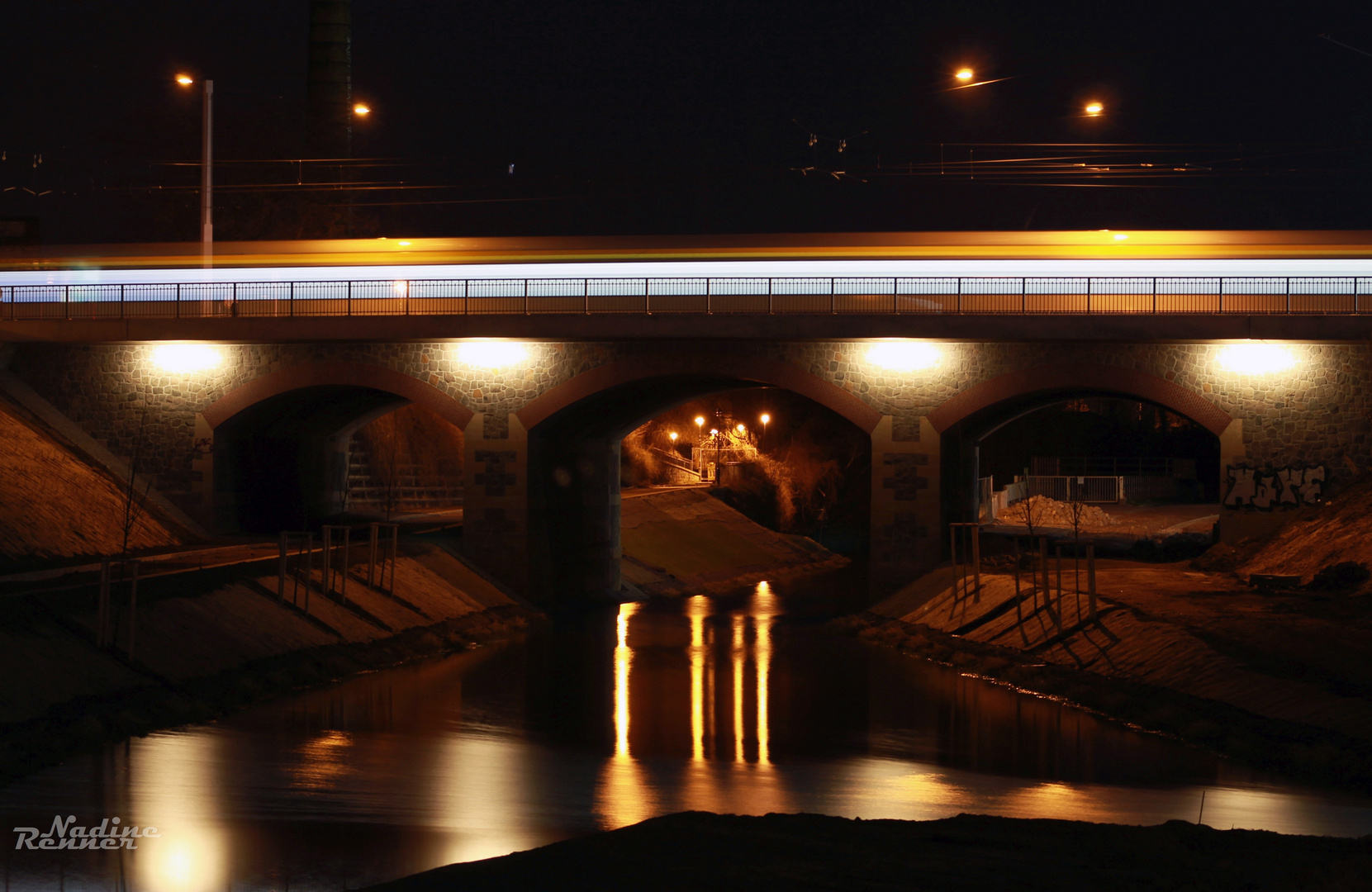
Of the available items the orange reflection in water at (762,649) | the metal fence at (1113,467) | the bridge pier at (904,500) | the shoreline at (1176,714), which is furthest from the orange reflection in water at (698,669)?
the metal fence at (1113,467)

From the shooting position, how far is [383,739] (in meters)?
17.4

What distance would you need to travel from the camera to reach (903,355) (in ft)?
102

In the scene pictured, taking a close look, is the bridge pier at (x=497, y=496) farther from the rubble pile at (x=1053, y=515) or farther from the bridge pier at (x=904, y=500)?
the rubble pile at (x=1053, y=515)

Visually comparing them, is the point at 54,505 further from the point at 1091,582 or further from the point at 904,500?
the point at 1091,582

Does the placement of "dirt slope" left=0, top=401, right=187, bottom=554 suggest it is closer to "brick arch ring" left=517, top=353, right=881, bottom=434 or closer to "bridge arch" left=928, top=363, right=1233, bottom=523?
"brick arch ring" left=517, top=353, right=881, bottom=434

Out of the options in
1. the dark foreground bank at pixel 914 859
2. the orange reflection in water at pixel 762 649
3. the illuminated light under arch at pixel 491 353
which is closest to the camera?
the dark foreground bank at pixel 914 859

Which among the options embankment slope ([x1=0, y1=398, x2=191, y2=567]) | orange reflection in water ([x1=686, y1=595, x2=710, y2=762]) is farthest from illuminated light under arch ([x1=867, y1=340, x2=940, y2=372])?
embankment slope ([x1=0, y1=398, x2=191, y2=567])

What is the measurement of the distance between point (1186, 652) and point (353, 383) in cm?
2110

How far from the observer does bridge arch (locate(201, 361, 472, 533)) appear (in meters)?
33.3

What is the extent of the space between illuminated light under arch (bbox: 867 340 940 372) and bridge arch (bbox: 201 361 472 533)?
10047 millimetres

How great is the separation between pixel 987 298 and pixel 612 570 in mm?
14276

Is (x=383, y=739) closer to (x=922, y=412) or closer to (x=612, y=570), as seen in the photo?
(x=922, y=412)

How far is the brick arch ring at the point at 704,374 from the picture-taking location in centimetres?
3136

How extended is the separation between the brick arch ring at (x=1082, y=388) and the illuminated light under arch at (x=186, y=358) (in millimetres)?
18125
